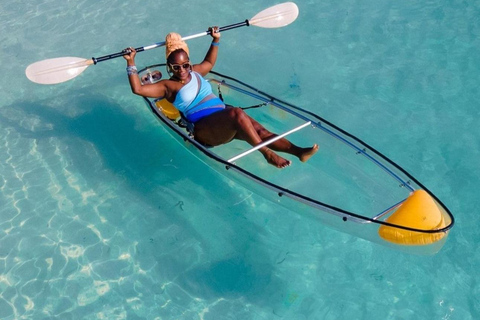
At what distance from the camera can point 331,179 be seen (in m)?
4.95

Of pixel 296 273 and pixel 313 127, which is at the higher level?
pixel 313 127

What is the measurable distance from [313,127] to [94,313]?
2.61 meters

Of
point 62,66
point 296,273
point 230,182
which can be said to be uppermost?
point 62,66

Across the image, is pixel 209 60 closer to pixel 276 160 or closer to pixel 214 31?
pixel 214 31

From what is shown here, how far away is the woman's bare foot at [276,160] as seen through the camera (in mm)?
4645

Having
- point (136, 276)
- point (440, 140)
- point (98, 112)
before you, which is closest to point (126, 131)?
point (98, 112)

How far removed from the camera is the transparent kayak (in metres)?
4.01

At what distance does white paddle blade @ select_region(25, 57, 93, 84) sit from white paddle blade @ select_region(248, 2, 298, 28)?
1.92m


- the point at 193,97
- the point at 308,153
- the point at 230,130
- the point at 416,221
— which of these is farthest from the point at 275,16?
the point at 416,221

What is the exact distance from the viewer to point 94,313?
448cm

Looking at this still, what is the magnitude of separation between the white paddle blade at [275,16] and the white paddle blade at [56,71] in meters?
1.92

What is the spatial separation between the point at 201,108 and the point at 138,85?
666 mm

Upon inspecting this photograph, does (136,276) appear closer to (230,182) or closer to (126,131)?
(230,182)

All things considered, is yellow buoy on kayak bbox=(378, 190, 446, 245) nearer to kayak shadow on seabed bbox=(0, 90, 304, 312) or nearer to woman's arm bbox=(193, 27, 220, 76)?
kayak shadow on seabed bbox=(0, 90, 304, 312)
